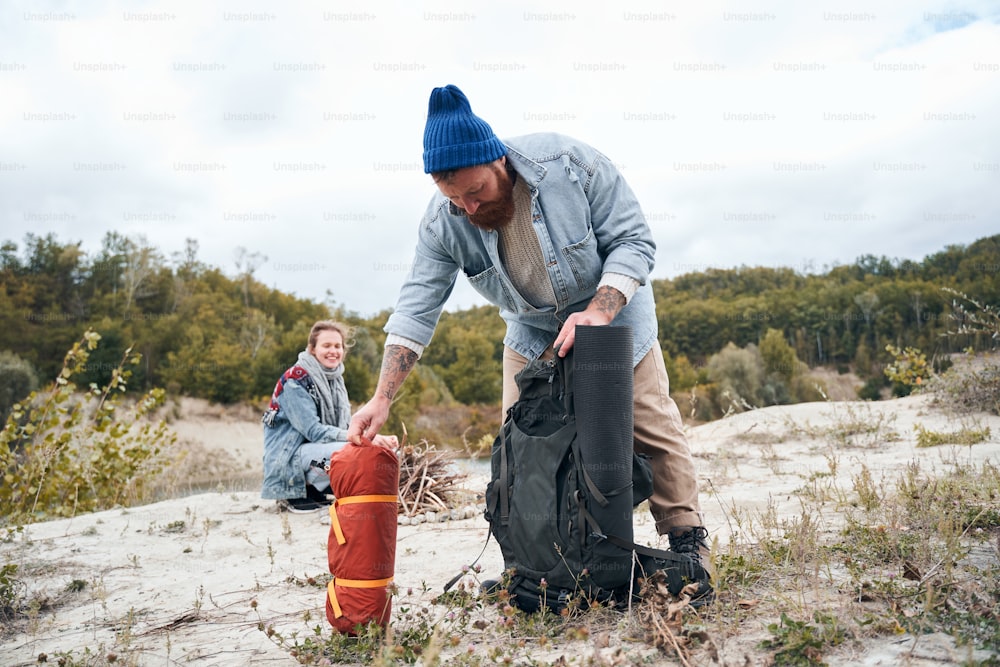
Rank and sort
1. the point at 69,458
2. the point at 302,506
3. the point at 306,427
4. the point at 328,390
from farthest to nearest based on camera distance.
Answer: the point at 69,458 → the point at 328,390 → the point at 302,506 → the point at 306,427

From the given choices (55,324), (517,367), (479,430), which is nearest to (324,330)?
(517,367)

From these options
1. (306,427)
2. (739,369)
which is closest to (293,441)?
(306,427)

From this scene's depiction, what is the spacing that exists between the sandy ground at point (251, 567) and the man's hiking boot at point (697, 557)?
0.10 meters

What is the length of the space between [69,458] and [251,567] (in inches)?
184

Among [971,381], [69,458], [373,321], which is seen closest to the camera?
[69,458]

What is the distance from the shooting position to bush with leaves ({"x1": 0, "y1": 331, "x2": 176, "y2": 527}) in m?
6.84

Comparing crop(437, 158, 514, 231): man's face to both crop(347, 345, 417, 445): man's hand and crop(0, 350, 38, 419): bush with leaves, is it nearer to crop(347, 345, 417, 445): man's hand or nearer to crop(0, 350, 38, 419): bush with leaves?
crop(347, 345, 417, 445): man's hand

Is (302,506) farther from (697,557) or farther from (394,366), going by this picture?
(697,557)

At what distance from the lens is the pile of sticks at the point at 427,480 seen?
6.12 m

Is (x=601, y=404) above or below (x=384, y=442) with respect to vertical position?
above

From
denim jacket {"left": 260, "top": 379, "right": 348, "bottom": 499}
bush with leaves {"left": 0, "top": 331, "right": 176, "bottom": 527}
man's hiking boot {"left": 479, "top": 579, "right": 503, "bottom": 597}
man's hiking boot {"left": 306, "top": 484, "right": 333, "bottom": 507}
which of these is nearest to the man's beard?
man's hiking boot {"left": 479, "top": 579, "right": 503, "bottom": 597}

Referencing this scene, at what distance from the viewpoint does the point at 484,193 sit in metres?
2.88

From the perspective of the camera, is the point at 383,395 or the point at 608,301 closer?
the point at 608,301

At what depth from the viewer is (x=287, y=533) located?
5078mm
